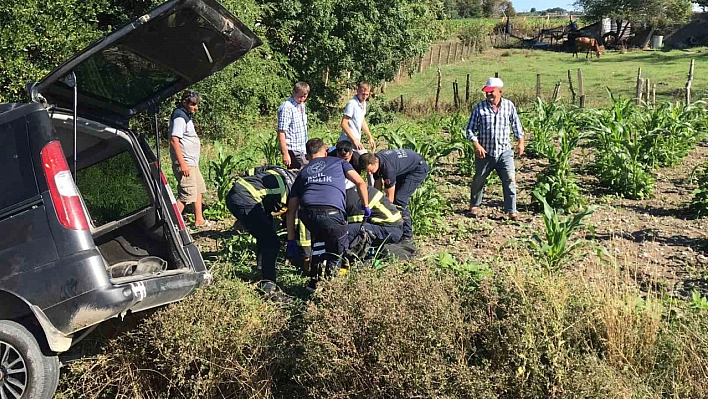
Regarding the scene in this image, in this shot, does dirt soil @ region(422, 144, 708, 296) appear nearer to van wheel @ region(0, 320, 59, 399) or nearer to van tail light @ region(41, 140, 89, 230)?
van tail light @ region(41, 140, 89, 230)

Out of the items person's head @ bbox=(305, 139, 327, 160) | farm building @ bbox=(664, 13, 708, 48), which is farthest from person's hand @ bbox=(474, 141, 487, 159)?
farm building @ bbox=(664, 13, 708, 48)

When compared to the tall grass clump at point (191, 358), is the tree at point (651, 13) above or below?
below

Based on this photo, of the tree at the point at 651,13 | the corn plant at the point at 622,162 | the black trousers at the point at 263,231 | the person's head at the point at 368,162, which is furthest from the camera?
the tree at the point at 651,13

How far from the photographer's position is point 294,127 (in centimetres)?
794

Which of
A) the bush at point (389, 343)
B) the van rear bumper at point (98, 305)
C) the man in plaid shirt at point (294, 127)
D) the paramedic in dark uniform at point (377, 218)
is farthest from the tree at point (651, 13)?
the van rear bumper at point (98, 305)

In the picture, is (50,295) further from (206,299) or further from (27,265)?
(206,299)

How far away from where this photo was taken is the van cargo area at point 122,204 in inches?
185

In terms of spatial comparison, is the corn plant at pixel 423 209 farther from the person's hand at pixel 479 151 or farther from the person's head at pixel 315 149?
the person's head at pixel 315 149

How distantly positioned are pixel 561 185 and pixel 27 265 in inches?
260

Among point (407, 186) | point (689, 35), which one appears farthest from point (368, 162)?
point (689, 35)

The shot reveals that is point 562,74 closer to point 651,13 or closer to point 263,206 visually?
point 651,13

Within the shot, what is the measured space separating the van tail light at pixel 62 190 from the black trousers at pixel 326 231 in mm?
1988

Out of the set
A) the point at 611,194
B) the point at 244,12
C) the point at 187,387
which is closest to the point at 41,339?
the point at 187,387

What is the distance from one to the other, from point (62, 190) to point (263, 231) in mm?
2274
